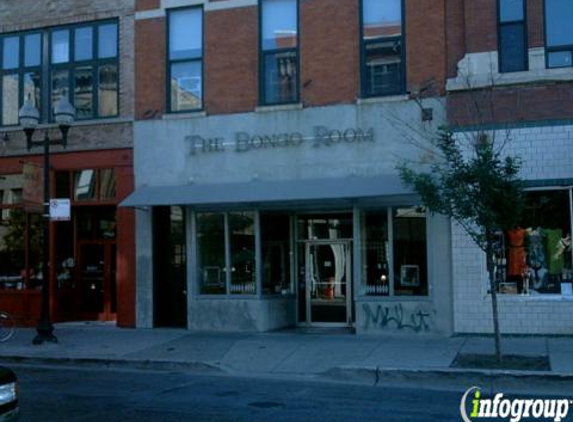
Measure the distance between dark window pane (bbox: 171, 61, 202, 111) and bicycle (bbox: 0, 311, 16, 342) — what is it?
644 cm

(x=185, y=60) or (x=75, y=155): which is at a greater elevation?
(x=185, y=60)

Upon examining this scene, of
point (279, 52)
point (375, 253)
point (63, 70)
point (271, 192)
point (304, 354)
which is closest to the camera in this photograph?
point (304, 354)

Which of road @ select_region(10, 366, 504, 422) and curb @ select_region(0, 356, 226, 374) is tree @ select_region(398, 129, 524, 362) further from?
curb @ select_region(0, 356, 226, 374)

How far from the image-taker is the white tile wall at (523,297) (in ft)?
50.3

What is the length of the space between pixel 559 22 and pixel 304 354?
858 centimetres

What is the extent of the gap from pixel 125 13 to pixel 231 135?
14.5ft

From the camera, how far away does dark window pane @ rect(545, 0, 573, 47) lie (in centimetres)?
1566

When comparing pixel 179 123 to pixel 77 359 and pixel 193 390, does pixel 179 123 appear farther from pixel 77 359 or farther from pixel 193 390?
pixel 193 390

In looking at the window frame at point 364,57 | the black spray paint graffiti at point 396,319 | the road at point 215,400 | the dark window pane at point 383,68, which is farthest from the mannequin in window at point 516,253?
the road at point 215,400

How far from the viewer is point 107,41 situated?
19.5m

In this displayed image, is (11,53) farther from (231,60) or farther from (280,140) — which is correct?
(280,140)

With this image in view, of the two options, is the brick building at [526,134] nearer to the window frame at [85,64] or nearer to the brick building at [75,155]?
the brick building at [75,155]

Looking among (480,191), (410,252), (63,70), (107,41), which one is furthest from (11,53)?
(480,191)

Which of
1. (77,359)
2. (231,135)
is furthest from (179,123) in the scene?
(77,359)
